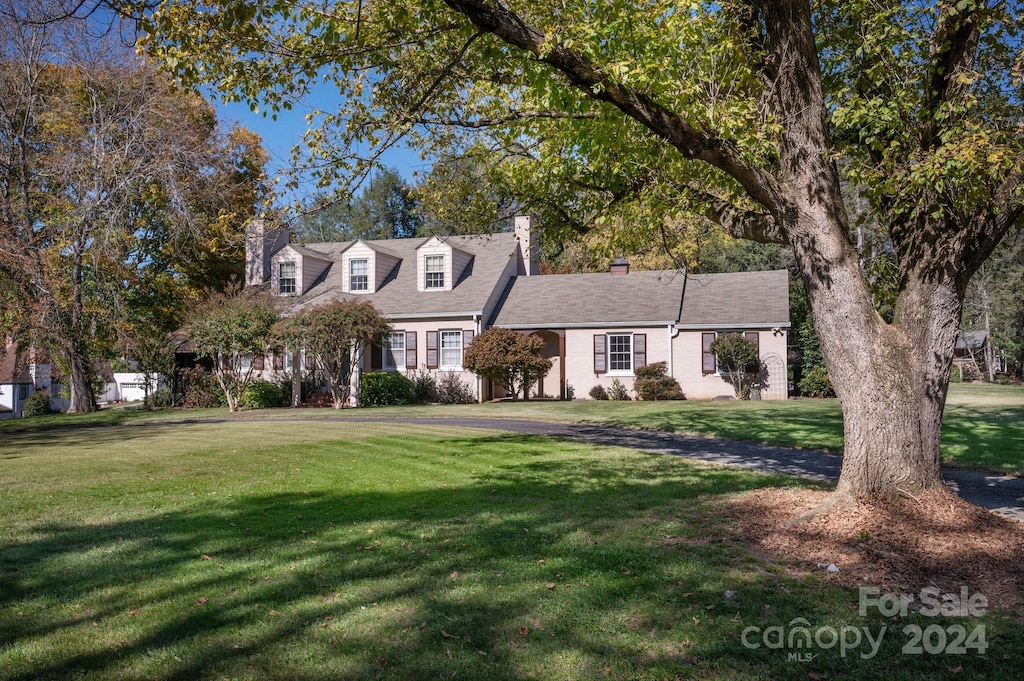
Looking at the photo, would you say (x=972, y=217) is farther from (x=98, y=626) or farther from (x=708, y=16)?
(x=98, y=626)

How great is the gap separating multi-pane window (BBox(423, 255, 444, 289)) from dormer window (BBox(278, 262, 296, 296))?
20.4 feet

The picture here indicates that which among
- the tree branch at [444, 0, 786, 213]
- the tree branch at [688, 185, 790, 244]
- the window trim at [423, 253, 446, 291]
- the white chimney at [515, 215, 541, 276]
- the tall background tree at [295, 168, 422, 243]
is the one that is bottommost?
the tree branch at [688, 185, 790, 244]

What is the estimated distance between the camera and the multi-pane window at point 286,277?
103 feet

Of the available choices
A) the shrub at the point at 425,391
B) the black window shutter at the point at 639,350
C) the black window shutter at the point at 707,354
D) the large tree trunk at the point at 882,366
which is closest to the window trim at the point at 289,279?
the shrub at the point at 425,391

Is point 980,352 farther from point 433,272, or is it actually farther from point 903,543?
point 903,543

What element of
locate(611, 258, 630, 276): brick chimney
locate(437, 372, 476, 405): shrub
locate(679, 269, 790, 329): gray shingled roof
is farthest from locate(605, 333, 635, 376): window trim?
locate(437, 372, 476, 405): shrub

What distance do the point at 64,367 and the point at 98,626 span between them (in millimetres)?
26779

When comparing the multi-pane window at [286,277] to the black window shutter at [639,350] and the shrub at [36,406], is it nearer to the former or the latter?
the shrub at [36,406]

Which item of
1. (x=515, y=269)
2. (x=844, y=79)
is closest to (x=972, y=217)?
(x=844, y=79)

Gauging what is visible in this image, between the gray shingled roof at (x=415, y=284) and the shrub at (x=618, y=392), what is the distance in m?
5.99

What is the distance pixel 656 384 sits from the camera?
26.3m

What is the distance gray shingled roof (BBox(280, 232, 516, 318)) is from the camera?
1121 inches

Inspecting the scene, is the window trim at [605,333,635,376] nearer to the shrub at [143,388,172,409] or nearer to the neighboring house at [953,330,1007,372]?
the shrub at [143,388,172,409]

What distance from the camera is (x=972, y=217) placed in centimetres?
696
